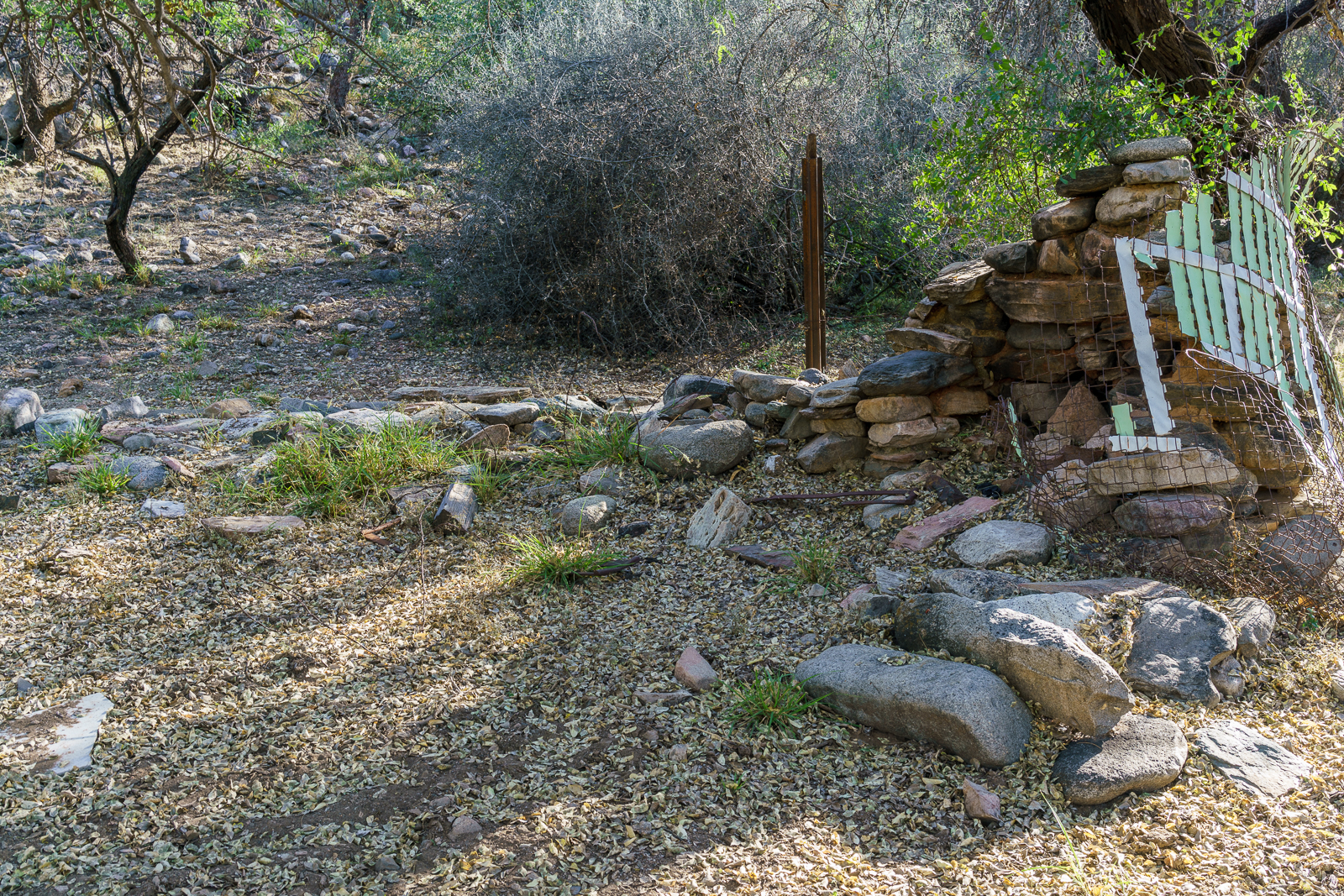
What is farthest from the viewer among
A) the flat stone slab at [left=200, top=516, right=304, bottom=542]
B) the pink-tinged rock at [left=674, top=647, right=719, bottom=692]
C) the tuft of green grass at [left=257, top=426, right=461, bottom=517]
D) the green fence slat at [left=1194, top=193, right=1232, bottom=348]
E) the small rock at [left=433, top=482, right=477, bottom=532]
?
the tuft of green grass at [left=257, top=426, right=461, bottom=517]

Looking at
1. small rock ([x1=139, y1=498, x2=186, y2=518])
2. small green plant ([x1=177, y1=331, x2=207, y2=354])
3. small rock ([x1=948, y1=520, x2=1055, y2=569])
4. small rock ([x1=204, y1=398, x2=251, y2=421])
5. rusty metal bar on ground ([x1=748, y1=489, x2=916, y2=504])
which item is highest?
small green plant ([x1=177, y1=331, x2=207, y2=354])

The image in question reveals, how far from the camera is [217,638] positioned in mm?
3188

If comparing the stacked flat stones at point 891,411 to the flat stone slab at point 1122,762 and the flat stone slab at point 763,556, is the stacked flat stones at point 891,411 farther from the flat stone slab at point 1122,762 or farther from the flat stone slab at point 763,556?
the flat stone slab at point 1122,762

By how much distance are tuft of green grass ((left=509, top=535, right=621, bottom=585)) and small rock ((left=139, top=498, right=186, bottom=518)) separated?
5.16ft

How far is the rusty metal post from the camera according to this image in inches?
213

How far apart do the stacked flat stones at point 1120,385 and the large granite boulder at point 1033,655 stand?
98 centimetres

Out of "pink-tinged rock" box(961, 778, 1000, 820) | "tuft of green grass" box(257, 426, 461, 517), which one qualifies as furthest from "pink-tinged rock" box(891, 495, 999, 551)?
"tuft of green grass" box(257, 426, 461, 517)

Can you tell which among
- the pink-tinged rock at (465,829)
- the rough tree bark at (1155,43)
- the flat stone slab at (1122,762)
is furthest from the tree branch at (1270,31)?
the pink-tinged rock at (465,829)

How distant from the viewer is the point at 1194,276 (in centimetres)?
331

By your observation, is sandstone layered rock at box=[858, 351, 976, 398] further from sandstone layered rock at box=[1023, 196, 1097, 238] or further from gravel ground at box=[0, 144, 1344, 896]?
sandstone layered rock at box=[1023, 196, 1097, 238]

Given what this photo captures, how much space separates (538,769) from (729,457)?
2.18m

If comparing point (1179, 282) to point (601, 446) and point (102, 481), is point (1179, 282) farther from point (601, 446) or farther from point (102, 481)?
point (102, 481)

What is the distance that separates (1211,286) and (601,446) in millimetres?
2648

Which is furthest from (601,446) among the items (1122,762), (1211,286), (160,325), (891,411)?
(160,325)
